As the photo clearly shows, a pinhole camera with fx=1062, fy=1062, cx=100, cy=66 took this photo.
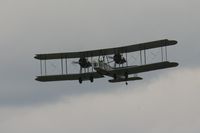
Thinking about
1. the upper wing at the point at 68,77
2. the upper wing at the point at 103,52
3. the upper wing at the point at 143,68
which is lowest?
the upper wing at the point at 68,77

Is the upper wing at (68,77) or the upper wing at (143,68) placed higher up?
the upper wing at (143,68)

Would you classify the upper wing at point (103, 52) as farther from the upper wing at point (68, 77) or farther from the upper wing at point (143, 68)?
the upper wing at point (143, 68)

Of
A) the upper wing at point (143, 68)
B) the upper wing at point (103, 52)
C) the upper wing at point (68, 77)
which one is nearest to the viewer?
A: the upper wing at point (143, 68)

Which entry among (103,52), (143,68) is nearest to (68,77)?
(103,52)

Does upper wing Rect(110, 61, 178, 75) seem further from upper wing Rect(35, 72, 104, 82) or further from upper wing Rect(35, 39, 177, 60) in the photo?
upper wing Rect(35, 72, 104, 82)

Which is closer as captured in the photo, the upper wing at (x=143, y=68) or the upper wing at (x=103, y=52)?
the upper wing at (x=143, y=68)

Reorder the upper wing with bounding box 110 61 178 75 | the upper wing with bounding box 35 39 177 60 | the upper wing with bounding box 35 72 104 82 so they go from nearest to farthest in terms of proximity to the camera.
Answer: the upper wing with bounding box 110 61 178 75 < the upper wing with bounding box 35 39 177 60 < the upper wing with bounding box 35 72 104 82

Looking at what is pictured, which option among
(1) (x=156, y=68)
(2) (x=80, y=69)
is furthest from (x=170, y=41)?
(2) (x=80, y=69)

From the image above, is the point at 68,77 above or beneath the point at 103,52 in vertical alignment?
beneath

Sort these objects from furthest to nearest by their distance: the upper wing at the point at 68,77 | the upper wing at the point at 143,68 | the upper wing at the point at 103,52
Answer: the upper wing at the point at 68,77 → the upper wing at the point at 103,52 → the upper wing at the point at 143,68

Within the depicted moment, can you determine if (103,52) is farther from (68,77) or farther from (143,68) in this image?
(143,68)

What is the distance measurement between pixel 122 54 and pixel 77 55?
5684 mm

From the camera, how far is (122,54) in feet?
422

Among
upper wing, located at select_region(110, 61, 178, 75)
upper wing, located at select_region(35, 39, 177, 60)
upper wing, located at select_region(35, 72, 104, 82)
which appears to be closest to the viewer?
upper wing, located at select_region(110, 61, 178, 75)
